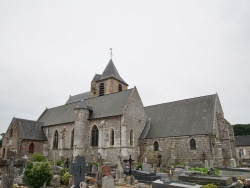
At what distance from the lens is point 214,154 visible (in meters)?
20.7

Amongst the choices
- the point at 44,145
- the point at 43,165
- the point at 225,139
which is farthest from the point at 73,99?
the point at 43,165

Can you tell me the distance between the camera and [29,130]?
30.4m

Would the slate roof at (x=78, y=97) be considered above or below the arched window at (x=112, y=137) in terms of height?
above

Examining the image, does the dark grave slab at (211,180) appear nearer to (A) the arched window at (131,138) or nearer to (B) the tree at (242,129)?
(A) the arched window at (131,138)

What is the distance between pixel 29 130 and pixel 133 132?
604 inches

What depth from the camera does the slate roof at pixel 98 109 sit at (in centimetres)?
2533

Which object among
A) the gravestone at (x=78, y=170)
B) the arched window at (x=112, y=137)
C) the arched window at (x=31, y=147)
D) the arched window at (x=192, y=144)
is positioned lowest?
the gravestone at (x=78, y=170)

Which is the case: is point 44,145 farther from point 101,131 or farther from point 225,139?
point 225,139

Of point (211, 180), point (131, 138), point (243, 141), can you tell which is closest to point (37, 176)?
point (211, 180)

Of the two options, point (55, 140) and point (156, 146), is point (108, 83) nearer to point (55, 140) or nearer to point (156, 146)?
point (55, 140)

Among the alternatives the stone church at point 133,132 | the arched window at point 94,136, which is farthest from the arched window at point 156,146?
the arched window at point 94,136

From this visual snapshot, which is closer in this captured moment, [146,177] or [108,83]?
[146,177]

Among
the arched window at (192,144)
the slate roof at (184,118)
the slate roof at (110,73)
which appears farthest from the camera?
the slate roof at (110,73)

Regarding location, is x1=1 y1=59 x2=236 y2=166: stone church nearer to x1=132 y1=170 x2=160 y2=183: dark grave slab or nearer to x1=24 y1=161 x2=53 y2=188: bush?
x1=132 y1=170 x2=160 y2=183: dark grave slab
